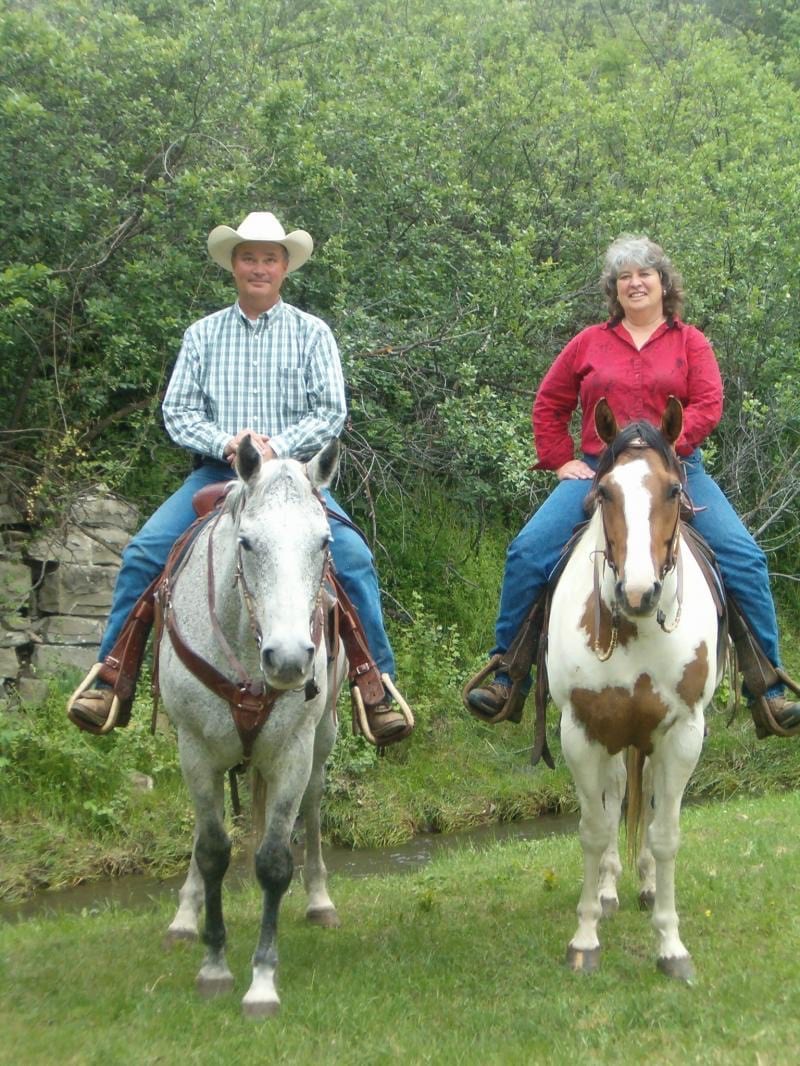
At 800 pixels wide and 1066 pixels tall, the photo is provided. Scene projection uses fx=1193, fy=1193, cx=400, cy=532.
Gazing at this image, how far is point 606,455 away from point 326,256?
262 inches

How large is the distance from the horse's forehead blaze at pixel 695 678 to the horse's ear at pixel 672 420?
92 centimetres

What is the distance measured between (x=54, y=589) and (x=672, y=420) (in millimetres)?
7006

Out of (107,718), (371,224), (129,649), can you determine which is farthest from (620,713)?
(371,224)

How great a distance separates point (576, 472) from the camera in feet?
20.0

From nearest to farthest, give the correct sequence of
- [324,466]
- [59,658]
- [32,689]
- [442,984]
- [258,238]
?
[324,466] < [442,984] < [258,238] < [32,689] < [59,658]

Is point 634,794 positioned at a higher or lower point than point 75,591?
higher

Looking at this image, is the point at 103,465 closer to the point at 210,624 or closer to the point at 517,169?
the point at 210,624

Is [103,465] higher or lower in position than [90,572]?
higher

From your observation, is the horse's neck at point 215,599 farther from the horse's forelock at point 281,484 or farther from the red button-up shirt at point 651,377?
the red button-up shirt at point 651,377

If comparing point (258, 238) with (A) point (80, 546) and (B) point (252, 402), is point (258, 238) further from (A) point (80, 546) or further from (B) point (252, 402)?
(A) point (80, 546)

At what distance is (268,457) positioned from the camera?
4945 millimetres

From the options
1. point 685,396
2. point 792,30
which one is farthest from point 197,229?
point 792,30

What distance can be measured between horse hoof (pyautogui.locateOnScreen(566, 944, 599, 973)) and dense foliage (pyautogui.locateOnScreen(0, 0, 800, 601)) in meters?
5.99

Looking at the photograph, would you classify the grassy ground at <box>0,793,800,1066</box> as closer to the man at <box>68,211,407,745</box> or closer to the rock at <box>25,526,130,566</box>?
the man at <box>68,211,407,745</box>
